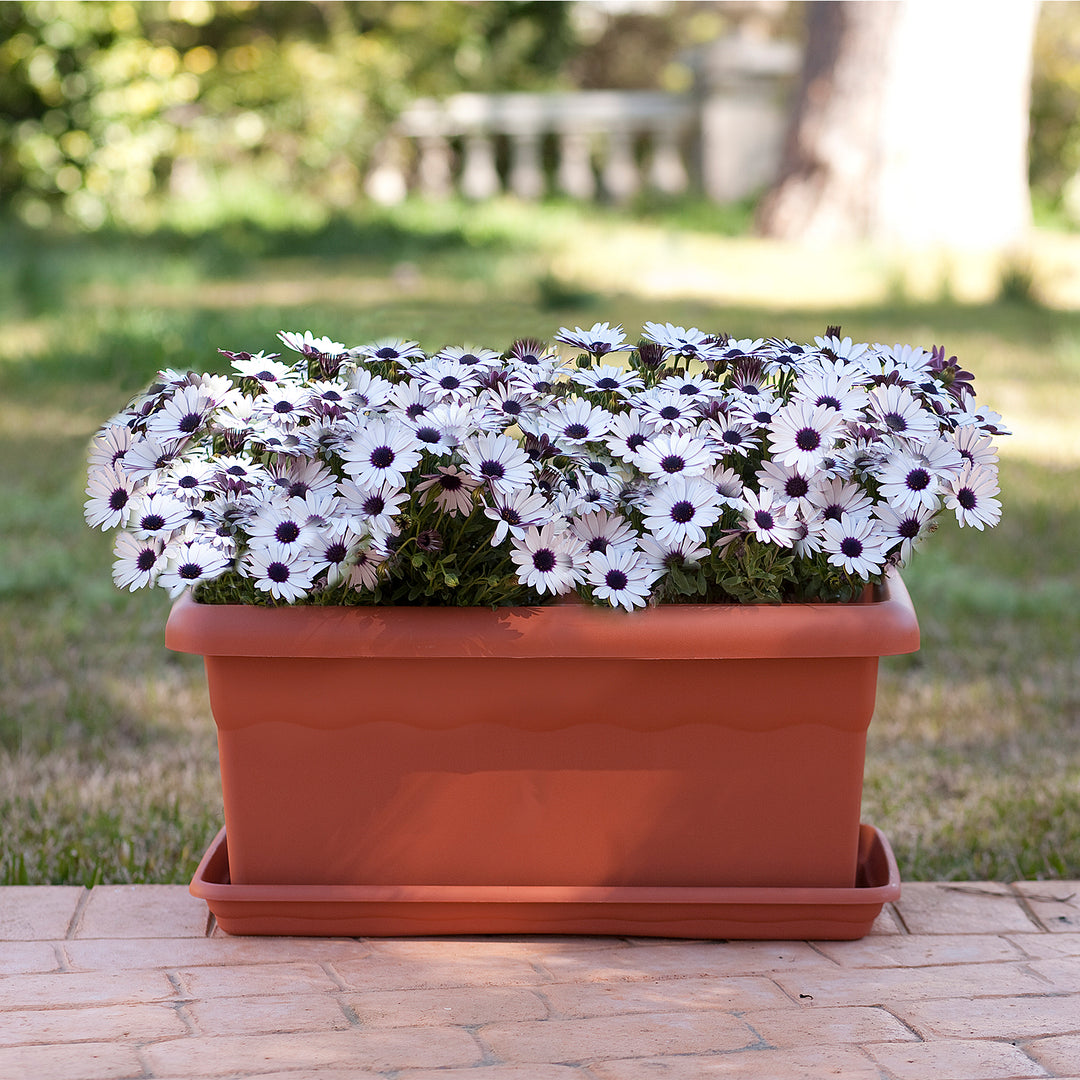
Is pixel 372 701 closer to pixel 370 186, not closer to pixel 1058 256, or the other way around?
pixel 1058 256

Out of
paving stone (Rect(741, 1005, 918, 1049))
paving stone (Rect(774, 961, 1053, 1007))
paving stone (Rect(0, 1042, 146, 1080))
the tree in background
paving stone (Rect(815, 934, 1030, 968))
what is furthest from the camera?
the tree in background

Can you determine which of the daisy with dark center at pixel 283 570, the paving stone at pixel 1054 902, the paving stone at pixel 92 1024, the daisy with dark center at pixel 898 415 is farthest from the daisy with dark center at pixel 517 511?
the paving stone at pixel 1054 902

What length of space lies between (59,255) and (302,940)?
682 cm

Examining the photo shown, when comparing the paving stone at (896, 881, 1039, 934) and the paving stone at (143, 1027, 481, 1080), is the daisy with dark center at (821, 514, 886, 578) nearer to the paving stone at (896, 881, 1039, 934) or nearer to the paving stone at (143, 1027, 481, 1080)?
the paving stone at (896, 881, 1039, 934)

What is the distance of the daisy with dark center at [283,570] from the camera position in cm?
163

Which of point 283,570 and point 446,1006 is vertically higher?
point 283,570

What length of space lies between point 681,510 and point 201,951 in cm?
86

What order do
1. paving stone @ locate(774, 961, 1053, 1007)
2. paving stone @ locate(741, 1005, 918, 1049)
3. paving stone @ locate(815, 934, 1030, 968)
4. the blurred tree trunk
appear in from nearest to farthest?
paving stone @ locate(741, 1005, 918, 1049) < paving stone @ locate(774, 961, 1053, 1007) < paving stone @ locate(815, 934, 1030, 968) < the blurred tree trunk

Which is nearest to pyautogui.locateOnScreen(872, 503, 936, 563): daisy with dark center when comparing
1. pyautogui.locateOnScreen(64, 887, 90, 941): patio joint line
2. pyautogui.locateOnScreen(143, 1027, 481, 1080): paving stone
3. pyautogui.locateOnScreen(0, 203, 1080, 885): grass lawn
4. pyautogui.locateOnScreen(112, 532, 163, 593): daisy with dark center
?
pyautogui.locateOnScreen(0, 203, 1080, 885): grass lawn

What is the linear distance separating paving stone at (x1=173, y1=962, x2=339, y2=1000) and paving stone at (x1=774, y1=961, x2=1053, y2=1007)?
23.2 inches

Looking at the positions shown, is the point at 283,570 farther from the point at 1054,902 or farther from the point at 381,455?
the point at 1054,902

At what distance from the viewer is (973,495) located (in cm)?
177

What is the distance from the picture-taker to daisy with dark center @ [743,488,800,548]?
1.69m

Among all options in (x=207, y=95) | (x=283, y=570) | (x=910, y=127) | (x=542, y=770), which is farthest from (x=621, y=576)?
(x=207, y=95)
